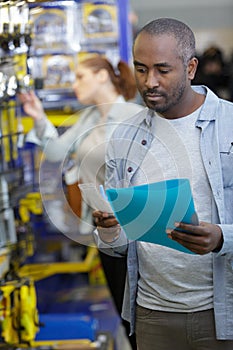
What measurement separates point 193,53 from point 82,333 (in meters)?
2.25

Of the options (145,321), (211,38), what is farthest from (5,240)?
(211,38)

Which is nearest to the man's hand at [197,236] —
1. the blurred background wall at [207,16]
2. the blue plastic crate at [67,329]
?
the blue plastic crate at [67,329]

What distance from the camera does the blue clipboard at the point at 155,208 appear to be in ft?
7.49

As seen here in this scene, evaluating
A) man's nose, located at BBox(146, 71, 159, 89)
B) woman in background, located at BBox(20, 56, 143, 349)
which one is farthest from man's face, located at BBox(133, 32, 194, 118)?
woman in background, located at BBox(20, 56, 143, 349)

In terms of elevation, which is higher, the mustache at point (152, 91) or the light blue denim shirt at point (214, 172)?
the mustache at point (152, 91)

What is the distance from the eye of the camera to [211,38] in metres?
13.5

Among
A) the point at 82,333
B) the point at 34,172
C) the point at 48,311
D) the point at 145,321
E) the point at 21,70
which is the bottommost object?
the point at 48,311

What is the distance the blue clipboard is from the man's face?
27 cm

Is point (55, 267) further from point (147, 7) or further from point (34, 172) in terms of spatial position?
point (147, 7)

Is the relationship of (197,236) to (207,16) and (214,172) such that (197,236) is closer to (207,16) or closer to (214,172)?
(214,172)

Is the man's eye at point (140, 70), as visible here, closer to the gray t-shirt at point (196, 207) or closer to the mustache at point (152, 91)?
the mustache at point (152, 91)

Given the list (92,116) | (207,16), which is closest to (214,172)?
(92,116)

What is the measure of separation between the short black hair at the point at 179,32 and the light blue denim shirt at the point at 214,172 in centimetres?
17

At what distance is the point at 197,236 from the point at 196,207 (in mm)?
228
